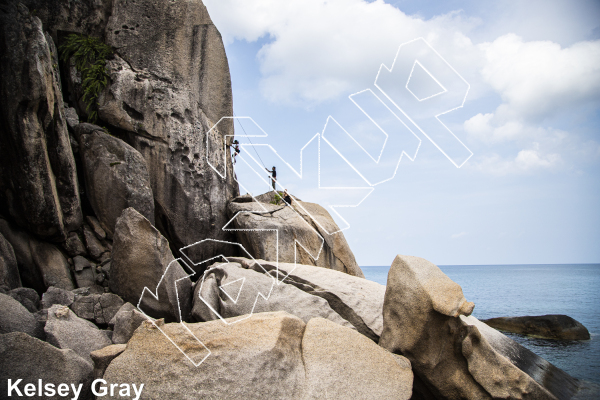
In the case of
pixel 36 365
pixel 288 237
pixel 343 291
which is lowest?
pixel 36 365

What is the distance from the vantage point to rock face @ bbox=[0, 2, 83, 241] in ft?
26.7

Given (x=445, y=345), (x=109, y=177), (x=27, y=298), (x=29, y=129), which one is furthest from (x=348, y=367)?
(x=29, y=129)

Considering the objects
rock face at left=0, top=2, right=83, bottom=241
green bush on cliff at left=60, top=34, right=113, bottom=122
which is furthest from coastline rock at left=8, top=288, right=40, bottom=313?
green bush on cliff at left=60, top=34, right=113, bottom=122

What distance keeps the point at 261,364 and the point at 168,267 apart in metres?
3.92

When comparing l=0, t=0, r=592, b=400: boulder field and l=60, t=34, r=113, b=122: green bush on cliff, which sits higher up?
l=60, t=34, r=113, b=122: green bush on cliff

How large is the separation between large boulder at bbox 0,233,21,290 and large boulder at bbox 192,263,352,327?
142 inches

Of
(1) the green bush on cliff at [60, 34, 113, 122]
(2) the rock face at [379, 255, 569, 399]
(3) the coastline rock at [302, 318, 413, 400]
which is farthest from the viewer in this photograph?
(1) the green bush on cliff at [60, 34, 113, 122]

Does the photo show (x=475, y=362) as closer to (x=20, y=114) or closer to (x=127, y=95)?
(x=20, y=114)

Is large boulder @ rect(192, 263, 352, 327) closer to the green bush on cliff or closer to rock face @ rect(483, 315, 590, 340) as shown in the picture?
the green bush on cliff

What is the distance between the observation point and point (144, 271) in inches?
313

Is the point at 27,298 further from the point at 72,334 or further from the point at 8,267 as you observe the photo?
the point at 72,334

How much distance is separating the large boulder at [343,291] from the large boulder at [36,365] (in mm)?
3950

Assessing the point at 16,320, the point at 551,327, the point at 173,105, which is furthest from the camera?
the point at 551,327

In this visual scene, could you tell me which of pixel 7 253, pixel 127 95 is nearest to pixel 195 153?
pixel 127 95
